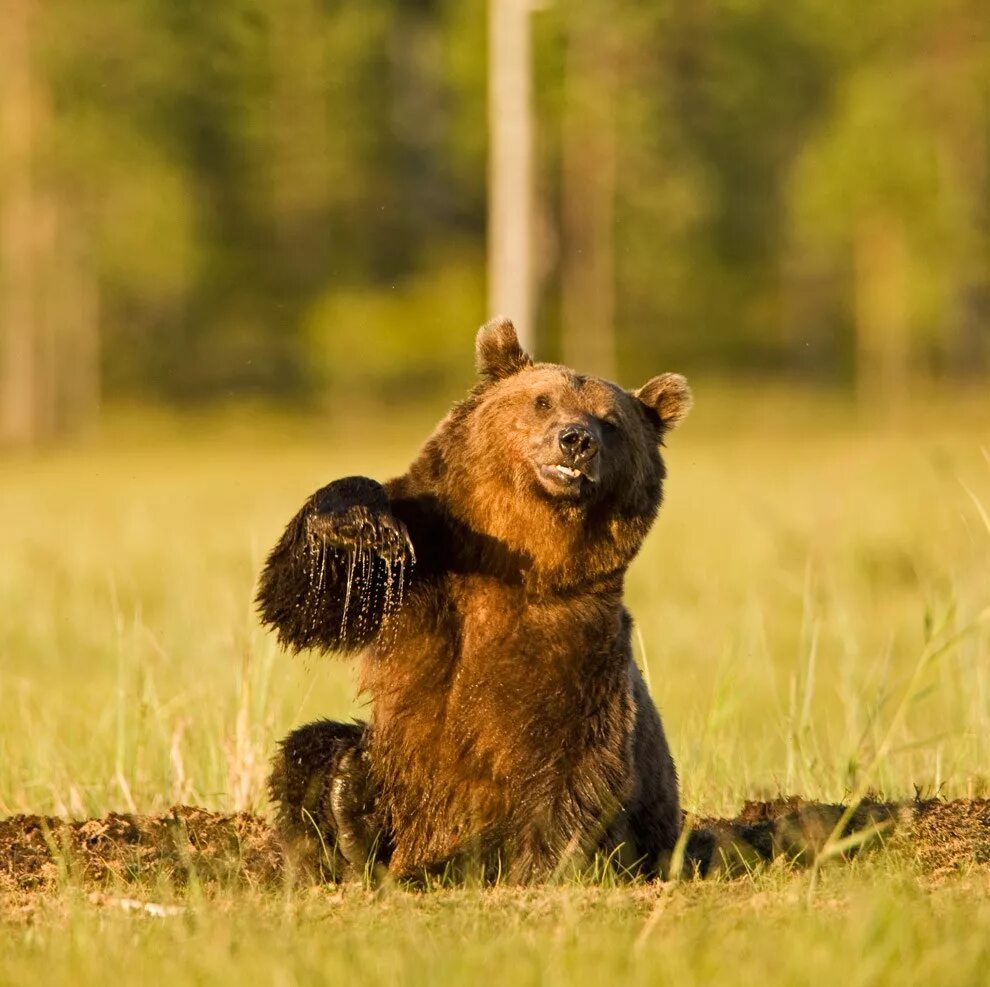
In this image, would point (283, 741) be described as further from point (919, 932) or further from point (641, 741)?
point (919, 932)

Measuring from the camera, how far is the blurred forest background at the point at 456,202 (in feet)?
132

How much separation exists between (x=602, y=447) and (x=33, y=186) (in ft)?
120

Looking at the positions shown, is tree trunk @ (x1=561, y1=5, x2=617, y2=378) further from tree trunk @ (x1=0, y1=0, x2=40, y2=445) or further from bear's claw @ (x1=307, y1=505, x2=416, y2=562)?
bear's claw @ (x1=307, y1=505, x2=416, y2=562)

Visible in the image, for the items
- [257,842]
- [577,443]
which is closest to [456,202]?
[257,842]

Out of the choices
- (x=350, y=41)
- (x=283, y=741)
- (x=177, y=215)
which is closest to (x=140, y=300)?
(x=177, y=215)

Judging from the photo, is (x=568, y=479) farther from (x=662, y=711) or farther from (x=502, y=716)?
(x=662, y=711)

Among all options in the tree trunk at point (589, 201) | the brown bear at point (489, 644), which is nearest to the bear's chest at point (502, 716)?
the brown bear at point (489, 644)

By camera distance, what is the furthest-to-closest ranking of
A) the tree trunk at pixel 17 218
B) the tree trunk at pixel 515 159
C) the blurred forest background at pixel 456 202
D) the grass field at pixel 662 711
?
the blurred forest background at pixel 456 202 < the tree trunk at pixel 17 218 < the tree trunk at pixel 515 159 < the grass field at pixel 662 711

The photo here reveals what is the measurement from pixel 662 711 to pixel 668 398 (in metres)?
2.51

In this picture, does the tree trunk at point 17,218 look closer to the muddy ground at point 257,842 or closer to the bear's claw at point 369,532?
the muddy ground at point 257,842

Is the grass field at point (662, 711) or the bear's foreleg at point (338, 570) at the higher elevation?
the bear's foreleg at point (338, 570)

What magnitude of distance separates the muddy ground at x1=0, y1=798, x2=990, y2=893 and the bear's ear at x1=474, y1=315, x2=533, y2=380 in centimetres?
153

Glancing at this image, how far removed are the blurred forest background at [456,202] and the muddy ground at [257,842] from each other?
103 feet

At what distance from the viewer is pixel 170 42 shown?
34406 mm
